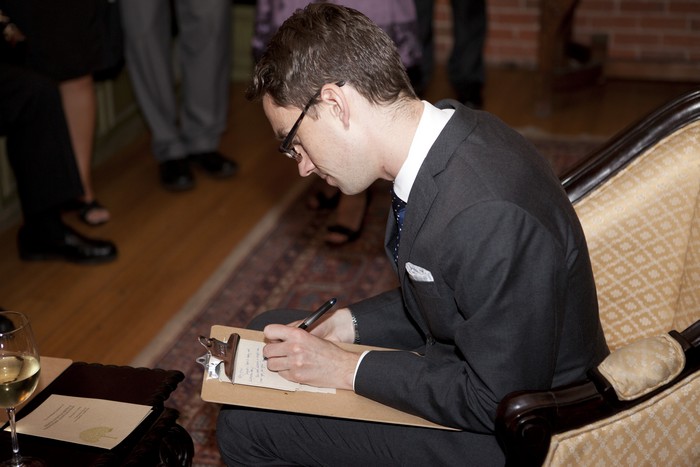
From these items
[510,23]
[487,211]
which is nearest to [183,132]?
[510,23]

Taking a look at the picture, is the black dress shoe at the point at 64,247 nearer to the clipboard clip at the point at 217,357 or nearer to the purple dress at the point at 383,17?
the purple dress at the point at 383,17

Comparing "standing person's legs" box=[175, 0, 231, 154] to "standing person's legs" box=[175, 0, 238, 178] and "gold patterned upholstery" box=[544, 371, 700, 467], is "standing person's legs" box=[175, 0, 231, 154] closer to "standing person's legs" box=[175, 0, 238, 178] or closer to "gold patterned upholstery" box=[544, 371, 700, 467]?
"standing person's legs" box=[175, 0, 238, 178]

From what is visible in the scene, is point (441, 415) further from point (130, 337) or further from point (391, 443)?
point (130, 337)

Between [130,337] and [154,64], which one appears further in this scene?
[154,64]

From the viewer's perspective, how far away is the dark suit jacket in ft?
4.97

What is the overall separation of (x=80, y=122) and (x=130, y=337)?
1157mm

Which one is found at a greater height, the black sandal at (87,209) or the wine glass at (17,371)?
the wine glass at (17,371)

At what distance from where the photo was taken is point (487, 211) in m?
1.53

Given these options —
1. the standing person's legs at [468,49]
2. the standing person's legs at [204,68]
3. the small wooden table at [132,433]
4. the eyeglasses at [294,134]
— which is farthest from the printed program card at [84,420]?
the standing person's legs at [468,49]

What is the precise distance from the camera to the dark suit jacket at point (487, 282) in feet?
4.97

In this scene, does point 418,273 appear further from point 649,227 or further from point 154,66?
point 154,66

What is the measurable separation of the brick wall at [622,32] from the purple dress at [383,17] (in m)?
2.05

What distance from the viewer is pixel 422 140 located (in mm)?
1683

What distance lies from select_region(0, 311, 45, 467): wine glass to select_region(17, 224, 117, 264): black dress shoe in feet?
6.77
